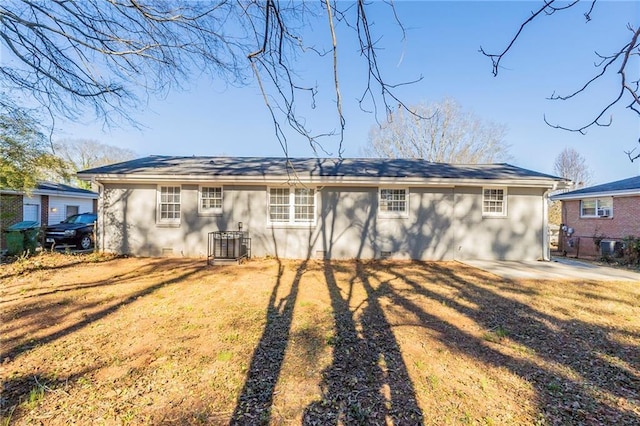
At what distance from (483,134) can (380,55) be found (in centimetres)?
2622

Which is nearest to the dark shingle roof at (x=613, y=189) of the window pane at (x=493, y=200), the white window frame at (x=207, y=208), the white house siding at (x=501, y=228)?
the white house siding at (x=501, y=228)

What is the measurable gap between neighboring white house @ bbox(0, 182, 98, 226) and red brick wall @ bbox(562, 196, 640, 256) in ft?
81.6

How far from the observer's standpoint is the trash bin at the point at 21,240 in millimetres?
9297

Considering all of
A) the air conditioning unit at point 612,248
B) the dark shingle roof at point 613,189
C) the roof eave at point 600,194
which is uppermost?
the dark shingle roof at point 613,189

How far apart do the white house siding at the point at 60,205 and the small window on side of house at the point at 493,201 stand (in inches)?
802

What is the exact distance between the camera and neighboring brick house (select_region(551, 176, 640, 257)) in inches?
472

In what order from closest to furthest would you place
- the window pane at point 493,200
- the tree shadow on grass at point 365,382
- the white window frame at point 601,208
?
the tree shadow on grass at point 365,382, the window pane at point 493,200, the white window frame at point 601,208

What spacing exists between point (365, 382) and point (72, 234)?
44.6 feet

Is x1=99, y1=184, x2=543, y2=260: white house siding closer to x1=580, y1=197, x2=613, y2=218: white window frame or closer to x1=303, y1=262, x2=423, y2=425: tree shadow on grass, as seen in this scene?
x1=303, y1=262, x2=423, y2=425: tree shadow on grass

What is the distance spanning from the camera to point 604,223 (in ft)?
43.0

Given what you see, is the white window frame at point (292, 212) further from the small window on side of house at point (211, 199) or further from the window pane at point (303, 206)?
the small window on side of house at point (211, 199)

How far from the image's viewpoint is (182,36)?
4.20 metres

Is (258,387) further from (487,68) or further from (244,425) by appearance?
(487,68)

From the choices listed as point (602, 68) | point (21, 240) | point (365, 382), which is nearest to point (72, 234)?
point (21, 240)
